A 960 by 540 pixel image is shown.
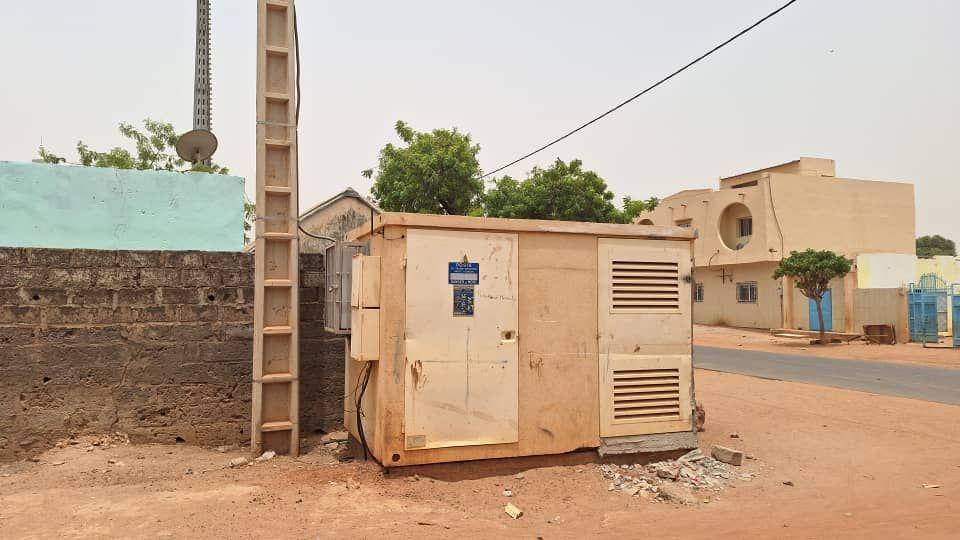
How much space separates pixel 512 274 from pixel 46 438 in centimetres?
469

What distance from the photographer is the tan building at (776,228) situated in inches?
1249

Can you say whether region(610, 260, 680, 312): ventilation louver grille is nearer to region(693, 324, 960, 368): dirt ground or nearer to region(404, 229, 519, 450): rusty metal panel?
region(404, 229, 519, 450): rusty metal panel

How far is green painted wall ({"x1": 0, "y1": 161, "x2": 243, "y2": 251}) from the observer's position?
9453 mm

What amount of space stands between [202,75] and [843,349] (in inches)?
1250

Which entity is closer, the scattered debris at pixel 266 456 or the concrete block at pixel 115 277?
the scattered debris at pixel 266 456

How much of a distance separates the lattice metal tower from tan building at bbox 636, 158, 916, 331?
24.8 metres

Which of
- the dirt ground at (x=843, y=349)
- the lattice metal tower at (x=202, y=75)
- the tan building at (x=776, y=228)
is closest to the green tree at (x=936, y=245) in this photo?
the tan building at (x=776, y=228)

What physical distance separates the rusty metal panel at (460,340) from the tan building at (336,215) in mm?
5771

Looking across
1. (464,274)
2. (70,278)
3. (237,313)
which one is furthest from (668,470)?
(70,278)

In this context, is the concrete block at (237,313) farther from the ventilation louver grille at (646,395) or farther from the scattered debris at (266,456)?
the ventilation louver grille at (646,395)

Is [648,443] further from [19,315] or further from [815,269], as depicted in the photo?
[815,269]

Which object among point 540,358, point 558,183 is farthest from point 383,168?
point 540,358

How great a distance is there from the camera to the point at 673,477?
18.9 feet

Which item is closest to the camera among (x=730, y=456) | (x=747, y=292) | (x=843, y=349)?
(x=730, y=456)
